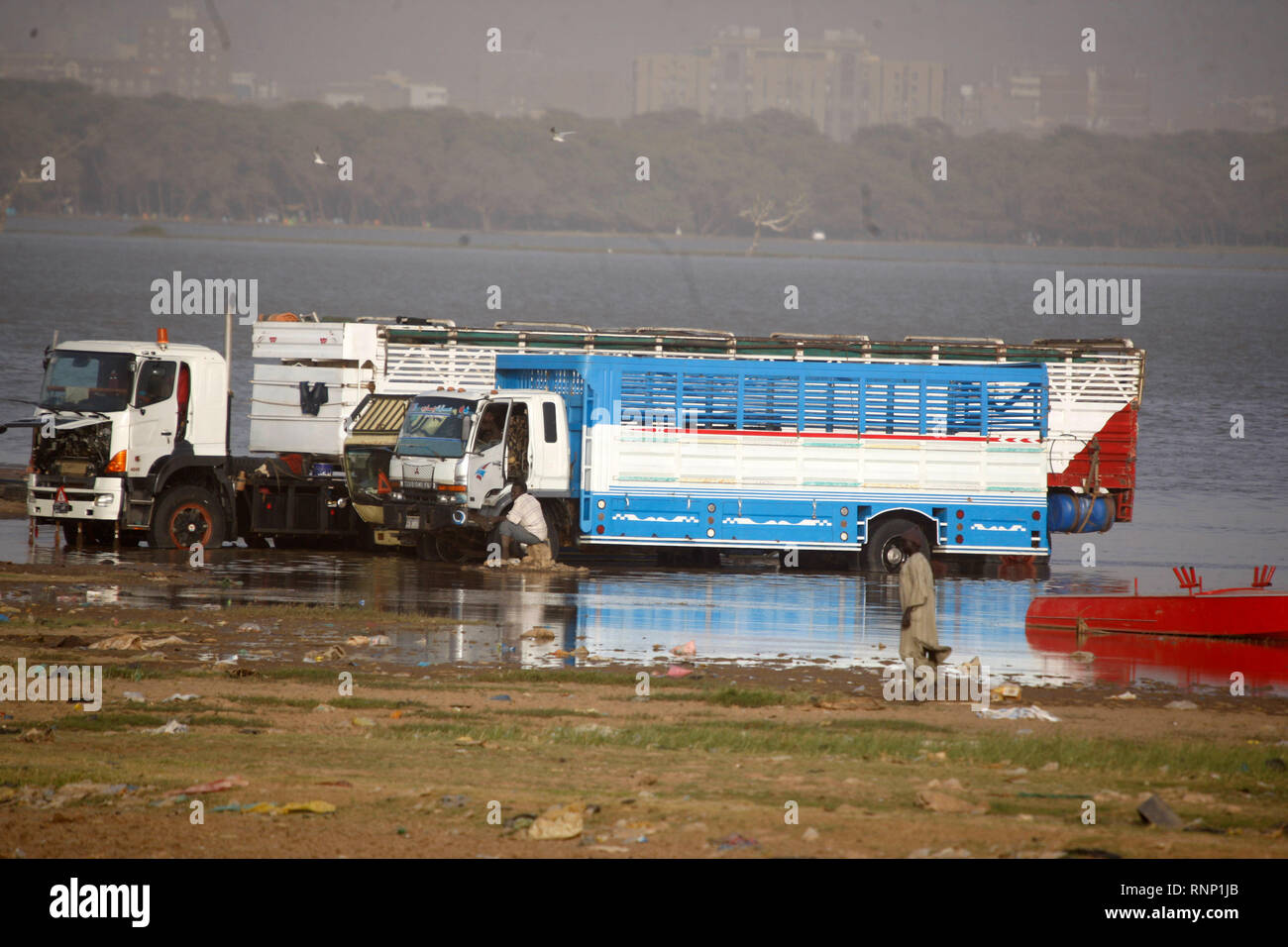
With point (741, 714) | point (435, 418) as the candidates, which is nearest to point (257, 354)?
point (435, 418)

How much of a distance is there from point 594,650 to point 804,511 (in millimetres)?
8189

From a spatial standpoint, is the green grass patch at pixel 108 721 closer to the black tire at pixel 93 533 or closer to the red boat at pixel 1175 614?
the red boat at pixel 1175 614

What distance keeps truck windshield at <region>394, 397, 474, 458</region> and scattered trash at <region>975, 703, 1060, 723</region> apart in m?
11.2

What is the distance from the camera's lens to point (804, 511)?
2419 centimetres

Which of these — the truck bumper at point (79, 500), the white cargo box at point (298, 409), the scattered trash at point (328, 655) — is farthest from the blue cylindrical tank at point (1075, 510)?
the truck bumper at point (79, 500)

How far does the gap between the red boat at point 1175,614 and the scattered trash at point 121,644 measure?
1007 cm

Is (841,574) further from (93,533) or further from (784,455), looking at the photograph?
(93,533)

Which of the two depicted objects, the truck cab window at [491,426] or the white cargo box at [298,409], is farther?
the white cargo box at [298,409]

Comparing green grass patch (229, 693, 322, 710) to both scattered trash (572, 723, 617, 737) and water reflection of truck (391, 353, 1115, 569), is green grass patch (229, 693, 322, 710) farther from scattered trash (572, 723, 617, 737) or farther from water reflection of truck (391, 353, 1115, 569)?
water reflection of truck (391, 353, 1115, 569)

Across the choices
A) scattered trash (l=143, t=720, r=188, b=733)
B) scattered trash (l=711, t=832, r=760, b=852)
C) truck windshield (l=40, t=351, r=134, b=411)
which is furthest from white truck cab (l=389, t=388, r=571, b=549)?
scattered trash (l=711, t=832, r=760, b=852)

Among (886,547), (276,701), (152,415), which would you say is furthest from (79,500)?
(886,547)

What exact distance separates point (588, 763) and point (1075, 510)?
601 inches

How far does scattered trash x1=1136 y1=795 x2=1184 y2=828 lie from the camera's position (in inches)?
374

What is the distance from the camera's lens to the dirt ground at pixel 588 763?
30.1 feet
